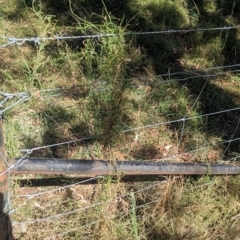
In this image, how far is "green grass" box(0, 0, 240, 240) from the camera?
264 cm

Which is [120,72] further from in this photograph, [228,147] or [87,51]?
[228,147]

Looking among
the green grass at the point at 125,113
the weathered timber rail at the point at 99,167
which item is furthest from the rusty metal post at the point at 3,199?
the green grass at the point at 125,113

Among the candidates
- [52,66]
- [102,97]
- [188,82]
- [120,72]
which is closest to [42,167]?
[120,72]

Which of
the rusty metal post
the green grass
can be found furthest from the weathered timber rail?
the green grass

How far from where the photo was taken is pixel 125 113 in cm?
333

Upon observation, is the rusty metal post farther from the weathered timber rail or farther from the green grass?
the green grass

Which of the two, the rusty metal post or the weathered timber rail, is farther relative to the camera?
the weathered timber rail

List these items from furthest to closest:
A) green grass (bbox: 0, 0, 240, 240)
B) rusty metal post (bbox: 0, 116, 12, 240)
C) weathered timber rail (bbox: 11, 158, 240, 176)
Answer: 1. green grass (bbox: 0, 0, 240, 240)
2. weathered timber rail (bbox: 11, 158, 240, 176)
3. rusty metal post (bbox: 0, 116, 12, 240)

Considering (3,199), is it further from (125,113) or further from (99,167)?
(125,113)

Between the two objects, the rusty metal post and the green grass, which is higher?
the rusty metal post

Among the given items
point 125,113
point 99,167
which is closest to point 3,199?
point 99,167

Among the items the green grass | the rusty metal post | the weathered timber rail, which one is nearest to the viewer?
the rusty metal post

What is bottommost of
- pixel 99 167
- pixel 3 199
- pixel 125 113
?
pixel 125 113

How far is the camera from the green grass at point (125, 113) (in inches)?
104
